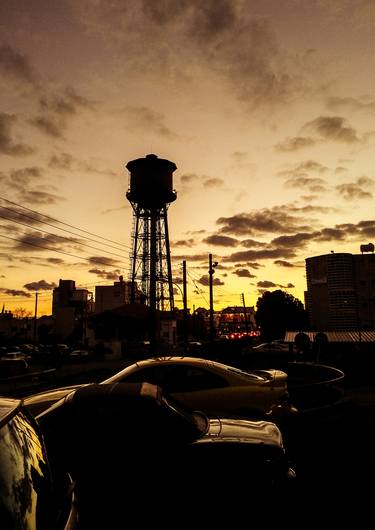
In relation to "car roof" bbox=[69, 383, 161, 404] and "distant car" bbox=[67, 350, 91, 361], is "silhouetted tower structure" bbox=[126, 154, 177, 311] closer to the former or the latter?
"distant car" bbox=[67, 350, 91, 361]

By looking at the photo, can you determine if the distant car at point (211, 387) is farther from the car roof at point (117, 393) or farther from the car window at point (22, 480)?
the car window at point (22, 480)

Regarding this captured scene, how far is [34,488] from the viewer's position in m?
2.12

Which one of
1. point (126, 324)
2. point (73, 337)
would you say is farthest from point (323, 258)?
point (126, 324)

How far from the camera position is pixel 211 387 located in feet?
23.1

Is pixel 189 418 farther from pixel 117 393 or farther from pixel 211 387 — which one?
pixel 211 387

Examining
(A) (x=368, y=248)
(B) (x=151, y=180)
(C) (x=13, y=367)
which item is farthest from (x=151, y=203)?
(A) (x=368, y=248)

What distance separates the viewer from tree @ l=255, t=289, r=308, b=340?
79.0m

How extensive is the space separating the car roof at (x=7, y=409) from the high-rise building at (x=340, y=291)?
110 meters

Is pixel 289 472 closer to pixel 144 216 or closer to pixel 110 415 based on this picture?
pixel 110 415

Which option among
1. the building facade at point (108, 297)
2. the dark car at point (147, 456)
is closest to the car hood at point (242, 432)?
the dark car at point (147, 456)

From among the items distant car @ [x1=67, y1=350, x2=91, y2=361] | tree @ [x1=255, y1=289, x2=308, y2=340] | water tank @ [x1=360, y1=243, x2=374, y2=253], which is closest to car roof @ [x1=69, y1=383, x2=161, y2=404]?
distant car @ [x1=67, y1=350, x2=91, y2=361]

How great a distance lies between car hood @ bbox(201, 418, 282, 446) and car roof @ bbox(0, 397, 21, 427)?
2.07 meters

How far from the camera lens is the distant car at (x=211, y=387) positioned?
6934 mm

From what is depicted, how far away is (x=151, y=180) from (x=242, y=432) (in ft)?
161
